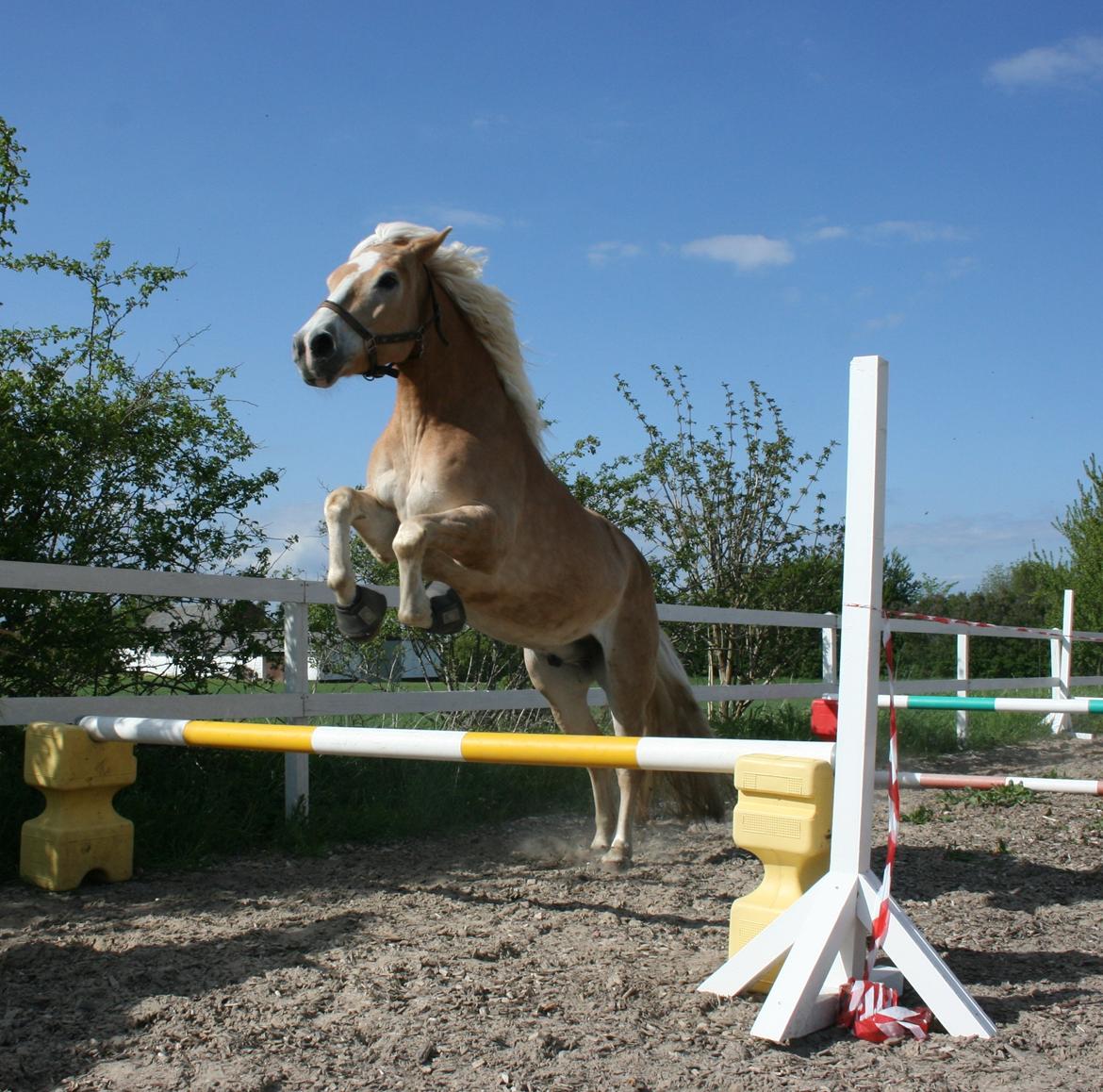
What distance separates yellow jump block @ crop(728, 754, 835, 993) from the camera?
2688 mm

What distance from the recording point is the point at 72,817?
3.92m

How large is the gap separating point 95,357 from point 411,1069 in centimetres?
478

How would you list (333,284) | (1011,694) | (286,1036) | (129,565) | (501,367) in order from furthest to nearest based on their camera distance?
(1011,694), (129,565), (501,367), (333,284), (286,1036)

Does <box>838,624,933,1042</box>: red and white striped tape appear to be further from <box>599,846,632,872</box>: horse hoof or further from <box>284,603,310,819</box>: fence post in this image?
<box>284,603,310,819</box>: fence post

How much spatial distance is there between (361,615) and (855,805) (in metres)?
1.77

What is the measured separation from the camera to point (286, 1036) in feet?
7.64

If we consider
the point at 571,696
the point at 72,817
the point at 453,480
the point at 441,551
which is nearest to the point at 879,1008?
the point at 441,551

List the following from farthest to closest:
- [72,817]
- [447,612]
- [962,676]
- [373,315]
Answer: [962,676] < [72,817] < [373,315] < [447,612]

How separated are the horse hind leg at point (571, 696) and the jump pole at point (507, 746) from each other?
172cm

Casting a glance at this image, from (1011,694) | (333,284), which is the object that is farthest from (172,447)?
(1011,694)

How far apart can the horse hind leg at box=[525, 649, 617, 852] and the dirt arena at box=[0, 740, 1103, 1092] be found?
0.36 m

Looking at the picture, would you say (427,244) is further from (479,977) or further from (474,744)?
(479,977)

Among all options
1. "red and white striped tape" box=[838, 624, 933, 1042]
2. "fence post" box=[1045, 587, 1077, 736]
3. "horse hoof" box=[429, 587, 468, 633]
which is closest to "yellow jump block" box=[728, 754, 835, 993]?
"red and white striped tape" box=[838, 624, 933, 1042]

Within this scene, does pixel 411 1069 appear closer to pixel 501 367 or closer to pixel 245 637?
pixel 501 367
